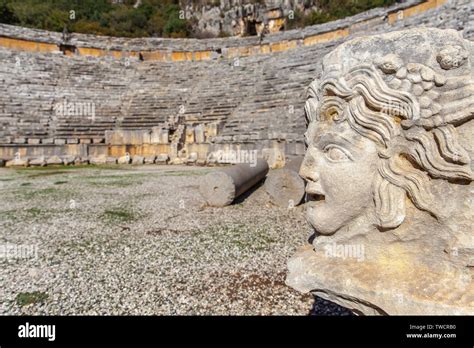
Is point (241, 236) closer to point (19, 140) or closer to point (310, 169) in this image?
point (310, 169)

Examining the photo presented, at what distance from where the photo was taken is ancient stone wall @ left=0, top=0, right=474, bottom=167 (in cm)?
1633

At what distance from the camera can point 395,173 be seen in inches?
61.7

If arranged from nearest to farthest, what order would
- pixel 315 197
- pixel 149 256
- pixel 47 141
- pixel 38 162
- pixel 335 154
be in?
pixel 335 154, pixel 315 197, pixel 149 256, pixel 38 162, pixel 47 141

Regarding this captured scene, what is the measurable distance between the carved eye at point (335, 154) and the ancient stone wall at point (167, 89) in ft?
37.2

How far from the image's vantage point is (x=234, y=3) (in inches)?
1551

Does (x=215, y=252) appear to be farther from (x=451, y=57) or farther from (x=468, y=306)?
(x=451, y=57)

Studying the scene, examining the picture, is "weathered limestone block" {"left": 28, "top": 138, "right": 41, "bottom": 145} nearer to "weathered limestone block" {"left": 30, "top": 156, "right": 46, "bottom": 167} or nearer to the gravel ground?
"weathered limestone block" {"left": 30, "top": 156, "right": 46, "bottom": 167}

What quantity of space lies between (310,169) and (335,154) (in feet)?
0.54

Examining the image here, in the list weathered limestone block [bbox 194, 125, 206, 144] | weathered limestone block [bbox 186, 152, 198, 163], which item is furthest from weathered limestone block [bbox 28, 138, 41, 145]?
weathered limestone block [bbox 194, 125, 206, 144]

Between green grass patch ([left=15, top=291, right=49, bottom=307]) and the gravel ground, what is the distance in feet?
0.03

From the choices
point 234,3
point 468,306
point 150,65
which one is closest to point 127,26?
point 234,3

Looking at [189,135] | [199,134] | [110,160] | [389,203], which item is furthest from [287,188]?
[110,160]

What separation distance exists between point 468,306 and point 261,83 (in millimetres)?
20235

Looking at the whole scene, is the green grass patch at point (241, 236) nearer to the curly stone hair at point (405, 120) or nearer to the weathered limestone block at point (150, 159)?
the curly stone hair at point (405, 120)
